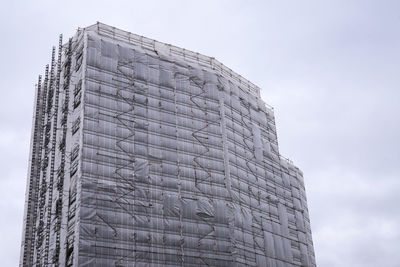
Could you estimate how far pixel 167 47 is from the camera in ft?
211

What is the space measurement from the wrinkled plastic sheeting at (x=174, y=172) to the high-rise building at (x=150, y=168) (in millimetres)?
120

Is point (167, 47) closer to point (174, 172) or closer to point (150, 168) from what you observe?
point (174, 172)

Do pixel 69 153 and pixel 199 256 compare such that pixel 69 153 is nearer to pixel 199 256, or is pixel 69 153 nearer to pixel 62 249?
pixel 62 249

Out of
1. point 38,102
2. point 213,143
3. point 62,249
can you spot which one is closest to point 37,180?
point 38,102

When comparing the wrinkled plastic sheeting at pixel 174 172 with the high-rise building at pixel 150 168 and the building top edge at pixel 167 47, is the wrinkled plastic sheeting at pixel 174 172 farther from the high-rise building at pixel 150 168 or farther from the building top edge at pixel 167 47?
the building top edge at pixel 167 47

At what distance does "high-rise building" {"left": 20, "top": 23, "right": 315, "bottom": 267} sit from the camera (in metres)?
49.7

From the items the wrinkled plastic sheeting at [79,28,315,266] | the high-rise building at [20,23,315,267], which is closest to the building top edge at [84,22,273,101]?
the high-rise building at [20,23,315,267]

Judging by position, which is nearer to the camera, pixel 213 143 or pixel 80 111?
pixel 80 111

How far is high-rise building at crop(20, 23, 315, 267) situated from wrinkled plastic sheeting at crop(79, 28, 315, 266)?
120 millimetres

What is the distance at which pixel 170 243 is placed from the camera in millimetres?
50875

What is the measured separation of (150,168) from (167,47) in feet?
57.1

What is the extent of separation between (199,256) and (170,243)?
10.3ft

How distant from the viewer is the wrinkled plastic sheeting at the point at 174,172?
49656 millimetres

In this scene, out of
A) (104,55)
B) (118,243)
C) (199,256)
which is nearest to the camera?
(118,243)
